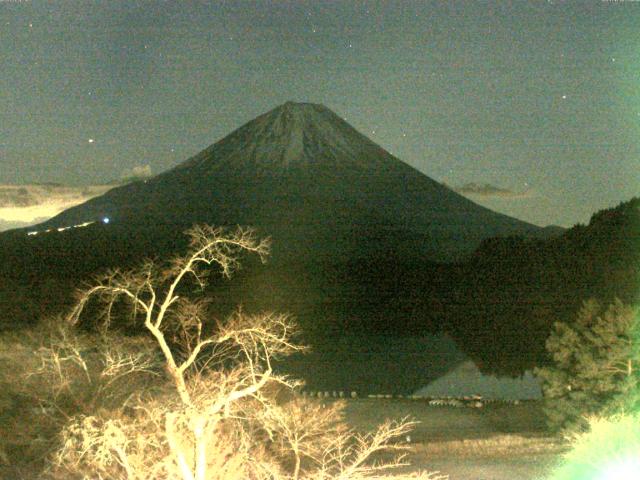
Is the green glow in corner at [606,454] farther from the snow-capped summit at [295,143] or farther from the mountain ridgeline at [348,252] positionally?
the snow-capped summit at [295,143]

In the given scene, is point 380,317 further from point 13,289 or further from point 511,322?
point 13,289

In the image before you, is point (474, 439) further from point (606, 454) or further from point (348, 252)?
point (348, 252)

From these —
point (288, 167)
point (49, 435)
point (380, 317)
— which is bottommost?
point (380, 317)

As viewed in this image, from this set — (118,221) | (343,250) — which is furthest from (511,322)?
(118,221)

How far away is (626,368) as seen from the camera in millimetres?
15711

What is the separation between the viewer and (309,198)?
12662 centimetres

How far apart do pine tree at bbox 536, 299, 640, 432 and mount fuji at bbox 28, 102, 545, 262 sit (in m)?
84.5

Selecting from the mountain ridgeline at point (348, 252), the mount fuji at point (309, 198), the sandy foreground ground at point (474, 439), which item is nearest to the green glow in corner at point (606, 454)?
the sandy foreground ground at point (474, 439)

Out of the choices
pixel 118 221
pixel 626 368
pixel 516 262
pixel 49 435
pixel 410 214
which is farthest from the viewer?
pixel 410 214

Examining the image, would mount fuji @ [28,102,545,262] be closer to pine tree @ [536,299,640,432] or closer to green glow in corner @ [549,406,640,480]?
pine tree @ [536,299,640,432]

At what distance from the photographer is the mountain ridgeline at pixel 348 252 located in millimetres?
35812

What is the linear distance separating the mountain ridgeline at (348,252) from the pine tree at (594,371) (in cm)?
1323

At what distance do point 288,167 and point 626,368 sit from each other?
117028mm

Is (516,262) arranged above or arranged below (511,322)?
above
